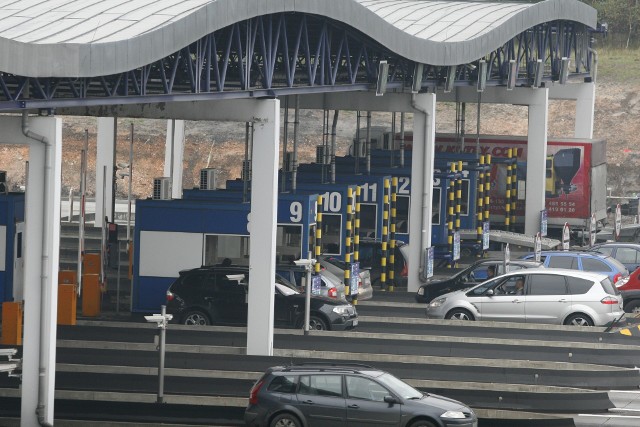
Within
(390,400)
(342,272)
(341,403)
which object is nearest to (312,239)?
(342,272)

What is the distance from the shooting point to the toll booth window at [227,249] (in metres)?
33.4

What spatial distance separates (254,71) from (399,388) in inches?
455

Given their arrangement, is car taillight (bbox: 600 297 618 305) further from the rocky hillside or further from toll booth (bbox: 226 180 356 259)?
the rocky hillside

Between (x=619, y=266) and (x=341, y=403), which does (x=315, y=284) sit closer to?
(x=619, y=266)

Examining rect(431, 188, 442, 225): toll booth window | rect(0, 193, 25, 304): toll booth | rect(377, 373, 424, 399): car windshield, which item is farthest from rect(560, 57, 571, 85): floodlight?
rect(377, 373, 424, 399): car windshield

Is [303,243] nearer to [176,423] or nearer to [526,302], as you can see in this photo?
[526,302]

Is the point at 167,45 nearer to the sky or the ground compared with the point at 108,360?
nearer to the sky

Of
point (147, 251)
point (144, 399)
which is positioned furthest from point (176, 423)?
point (147, 251)

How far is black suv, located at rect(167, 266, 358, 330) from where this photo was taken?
3091 cm

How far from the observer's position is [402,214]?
4303 cm

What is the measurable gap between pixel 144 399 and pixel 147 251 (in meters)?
9.02

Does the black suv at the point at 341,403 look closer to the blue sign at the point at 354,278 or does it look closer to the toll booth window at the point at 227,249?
the toll booth window at the point at 227,249

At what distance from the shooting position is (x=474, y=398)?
25.0 meters

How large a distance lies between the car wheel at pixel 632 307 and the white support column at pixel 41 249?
17.1 meters
